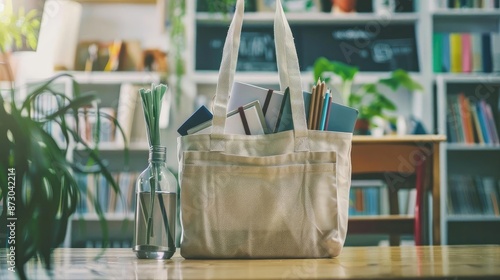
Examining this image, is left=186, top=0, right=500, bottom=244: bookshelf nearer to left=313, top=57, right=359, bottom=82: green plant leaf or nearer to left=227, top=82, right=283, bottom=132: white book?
left=313, top=57, right=359, bottom=82: green plant leaf

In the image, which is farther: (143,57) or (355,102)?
(143,57)

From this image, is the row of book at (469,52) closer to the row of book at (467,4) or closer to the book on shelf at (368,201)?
the row of book at (467,4)

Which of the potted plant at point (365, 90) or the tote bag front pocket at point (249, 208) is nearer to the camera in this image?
the tote bag front pocket at point (249, 208)

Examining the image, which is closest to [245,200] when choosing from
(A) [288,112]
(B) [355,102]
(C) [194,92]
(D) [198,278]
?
(A) [288,112]

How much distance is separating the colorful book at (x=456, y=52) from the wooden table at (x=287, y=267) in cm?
270

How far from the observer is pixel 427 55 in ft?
11.7

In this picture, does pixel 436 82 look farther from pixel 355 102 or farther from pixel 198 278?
pixel 198 278

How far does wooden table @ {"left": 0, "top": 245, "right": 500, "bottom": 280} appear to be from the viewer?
71cm

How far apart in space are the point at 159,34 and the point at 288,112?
2.90m

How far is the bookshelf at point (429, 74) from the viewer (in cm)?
352

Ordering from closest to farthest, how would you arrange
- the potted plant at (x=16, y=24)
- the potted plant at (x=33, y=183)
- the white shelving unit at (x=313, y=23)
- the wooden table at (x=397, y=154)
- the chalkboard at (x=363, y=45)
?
the potted plant at (x=33, y=183)
the potted plant at (x=16, y=24)
the wooden table at (x=397, y=154)
the white shelving unit at (x=313, y=23)
the chalkboard at (x=363, y=45)

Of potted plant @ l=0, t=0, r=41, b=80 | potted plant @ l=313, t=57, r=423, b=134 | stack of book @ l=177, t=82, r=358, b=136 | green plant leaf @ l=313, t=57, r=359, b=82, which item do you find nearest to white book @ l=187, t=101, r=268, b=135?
stack of book @ l=177, t=82, r=358, b=136

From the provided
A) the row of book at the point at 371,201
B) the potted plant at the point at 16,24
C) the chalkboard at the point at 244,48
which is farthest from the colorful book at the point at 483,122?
the potted plant at the point at 16,24

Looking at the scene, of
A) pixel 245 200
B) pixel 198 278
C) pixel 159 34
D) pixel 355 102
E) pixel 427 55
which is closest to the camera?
pixel 198 278
